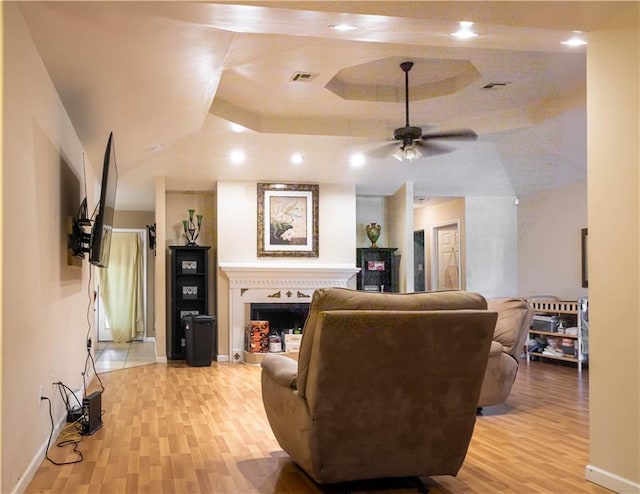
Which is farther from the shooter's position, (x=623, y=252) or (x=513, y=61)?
(x=513, y=61)

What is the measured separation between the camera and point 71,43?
336 centimetres

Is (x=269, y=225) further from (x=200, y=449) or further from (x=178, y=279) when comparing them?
(x=200, y=449)

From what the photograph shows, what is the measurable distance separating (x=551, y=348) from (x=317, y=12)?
615 centimetres

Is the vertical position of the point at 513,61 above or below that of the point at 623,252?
above

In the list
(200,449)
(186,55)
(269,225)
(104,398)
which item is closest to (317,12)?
(186,55)

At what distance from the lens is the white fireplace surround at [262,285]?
810 cm

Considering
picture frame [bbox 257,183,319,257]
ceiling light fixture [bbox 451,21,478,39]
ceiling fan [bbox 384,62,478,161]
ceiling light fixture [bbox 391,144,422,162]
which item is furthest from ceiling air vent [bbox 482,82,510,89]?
picture frame [bbox 257,183,319,257]

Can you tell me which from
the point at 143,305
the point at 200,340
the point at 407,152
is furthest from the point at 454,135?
the point at 143,305

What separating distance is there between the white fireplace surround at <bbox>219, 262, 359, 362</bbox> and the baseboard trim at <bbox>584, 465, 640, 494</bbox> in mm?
5331

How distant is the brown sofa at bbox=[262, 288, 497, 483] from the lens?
272 cm

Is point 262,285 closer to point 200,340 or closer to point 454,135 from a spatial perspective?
point 200,340

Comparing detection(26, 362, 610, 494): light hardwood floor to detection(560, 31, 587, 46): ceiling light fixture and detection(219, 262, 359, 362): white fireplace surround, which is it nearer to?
detection(219, 262, 359, 362): white fireplace surround

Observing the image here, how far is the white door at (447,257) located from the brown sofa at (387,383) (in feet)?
22.1

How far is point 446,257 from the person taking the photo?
10.3 metres
